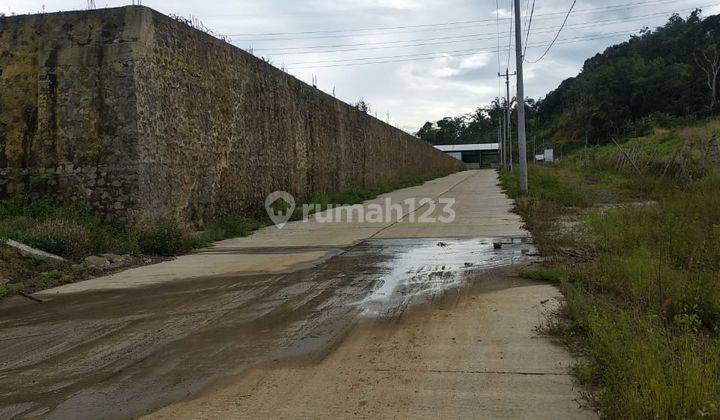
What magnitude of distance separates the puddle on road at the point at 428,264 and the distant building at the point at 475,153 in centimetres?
9396

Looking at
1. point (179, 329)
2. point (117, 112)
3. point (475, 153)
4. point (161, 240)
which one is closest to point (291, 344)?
point (179, 329)

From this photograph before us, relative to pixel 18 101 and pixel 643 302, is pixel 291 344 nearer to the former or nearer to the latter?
pixel 643 302

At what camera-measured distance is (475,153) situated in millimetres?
111812

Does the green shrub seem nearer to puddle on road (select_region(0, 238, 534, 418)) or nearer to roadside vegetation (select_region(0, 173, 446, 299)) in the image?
roadside vegetation (select_region(0, 173, 446, 299))

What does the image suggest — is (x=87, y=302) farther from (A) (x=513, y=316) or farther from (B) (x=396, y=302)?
(A) (x=513, y=316)

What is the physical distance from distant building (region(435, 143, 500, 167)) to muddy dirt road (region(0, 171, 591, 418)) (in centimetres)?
9755

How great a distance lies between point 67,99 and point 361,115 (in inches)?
750

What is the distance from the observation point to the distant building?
350 ft

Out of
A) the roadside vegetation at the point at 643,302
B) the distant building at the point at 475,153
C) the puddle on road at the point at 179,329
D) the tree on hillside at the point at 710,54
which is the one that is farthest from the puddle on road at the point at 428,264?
the distant building at the point at 475,153

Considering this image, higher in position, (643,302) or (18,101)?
(18,101)

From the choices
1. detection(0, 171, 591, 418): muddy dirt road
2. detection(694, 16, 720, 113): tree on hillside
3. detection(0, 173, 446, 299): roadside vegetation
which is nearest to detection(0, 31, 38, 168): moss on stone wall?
detection(0, 173, 446, 299): roadside vegetation

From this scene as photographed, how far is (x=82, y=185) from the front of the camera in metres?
10.5

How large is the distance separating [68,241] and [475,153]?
107 meters

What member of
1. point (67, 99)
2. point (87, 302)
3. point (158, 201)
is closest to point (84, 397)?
point (87, 302)
